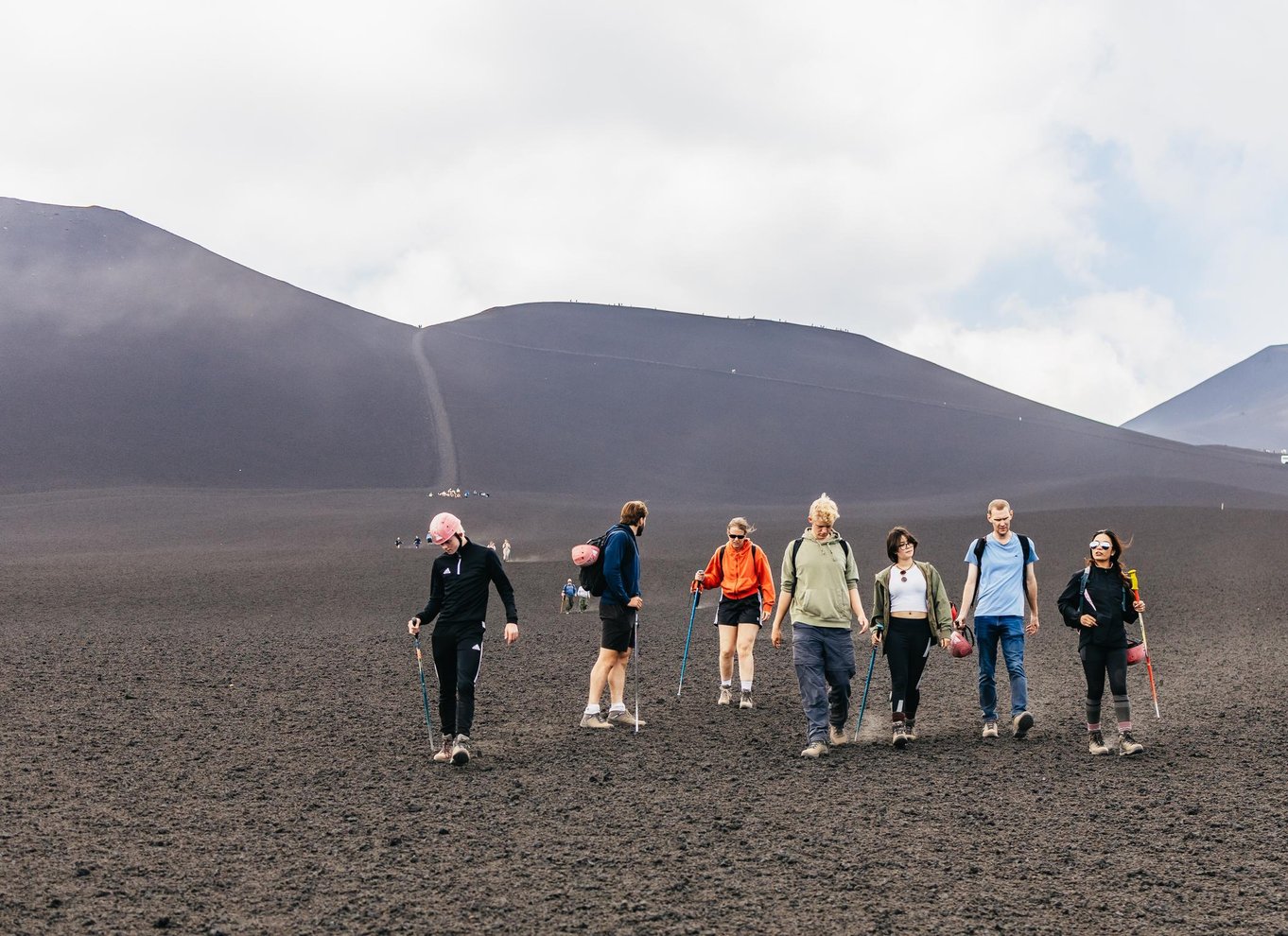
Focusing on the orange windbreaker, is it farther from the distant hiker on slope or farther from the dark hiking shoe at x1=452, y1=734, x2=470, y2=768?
the dark hiking shoe at x1=452, y1=734, x2=470, y2=768

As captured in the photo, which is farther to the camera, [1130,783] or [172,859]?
[1130,783]

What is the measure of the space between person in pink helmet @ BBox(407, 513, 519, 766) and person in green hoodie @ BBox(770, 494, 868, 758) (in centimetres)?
190

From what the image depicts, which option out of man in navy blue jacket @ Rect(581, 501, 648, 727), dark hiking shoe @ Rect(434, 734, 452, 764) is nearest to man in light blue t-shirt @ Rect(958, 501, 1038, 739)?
man in navy blue jacket @ Rect(581, 501, 648, 727)

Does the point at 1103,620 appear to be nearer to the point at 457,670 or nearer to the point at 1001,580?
the point at 1001,580

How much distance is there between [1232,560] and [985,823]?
22.0 metres

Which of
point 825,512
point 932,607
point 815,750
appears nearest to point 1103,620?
point 932,607

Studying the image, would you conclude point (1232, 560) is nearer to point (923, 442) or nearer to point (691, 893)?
point (691, 893)

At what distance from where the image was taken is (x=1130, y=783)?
6.36 m

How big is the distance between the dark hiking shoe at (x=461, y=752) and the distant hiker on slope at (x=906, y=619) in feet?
9.19

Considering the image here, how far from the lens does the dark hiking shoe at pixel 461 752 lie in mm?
7074

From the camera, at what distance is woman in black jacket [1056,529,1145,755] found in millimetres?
7176

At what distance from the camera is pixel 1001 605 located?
296 inches

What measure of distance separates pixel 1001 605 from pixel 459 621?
363 cm

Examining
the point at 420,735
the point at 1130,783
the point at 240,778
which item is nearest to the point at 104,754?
the point at 240,778
